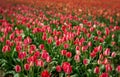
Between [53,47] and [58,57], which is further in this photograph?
[53,47]

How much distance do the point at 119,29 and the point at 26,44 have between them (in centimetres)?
446

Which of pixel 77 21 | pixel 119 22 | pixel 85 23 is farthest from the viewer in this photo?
pixel 119 22

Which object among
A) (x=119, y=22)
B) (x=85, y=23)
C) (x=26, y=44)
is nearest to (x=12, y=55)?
(x=26, y=44)

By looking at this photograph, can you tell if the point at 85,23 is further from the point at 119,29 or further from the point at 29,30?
the point at 29,30

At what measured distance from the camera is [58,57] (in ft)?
26.7

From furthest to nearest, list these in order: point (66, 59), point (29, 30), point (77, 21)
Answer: point (77, 21) → point (29, 30) → point (66, 59)

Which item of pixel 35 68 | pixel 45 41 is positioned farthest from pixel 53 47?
pixel 35 68

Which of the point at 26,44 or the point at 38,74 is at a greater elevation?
the point at 26,44

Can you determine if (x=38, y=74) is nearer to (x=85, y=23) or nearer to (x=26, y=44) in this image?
(x=26, y=44)

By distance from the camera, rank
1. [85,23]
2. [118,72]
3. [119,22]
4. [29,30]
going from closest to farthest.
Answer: [118,72], [29,30], [85,23], [119,22]

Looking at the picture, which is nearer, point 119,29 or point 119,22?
point 119,29

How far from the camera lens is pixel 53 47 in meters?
8.74

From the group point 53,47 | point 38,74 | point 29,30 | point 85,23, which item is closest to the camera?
point 38,74

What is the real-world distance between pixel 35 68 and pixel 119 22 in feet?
28.1
